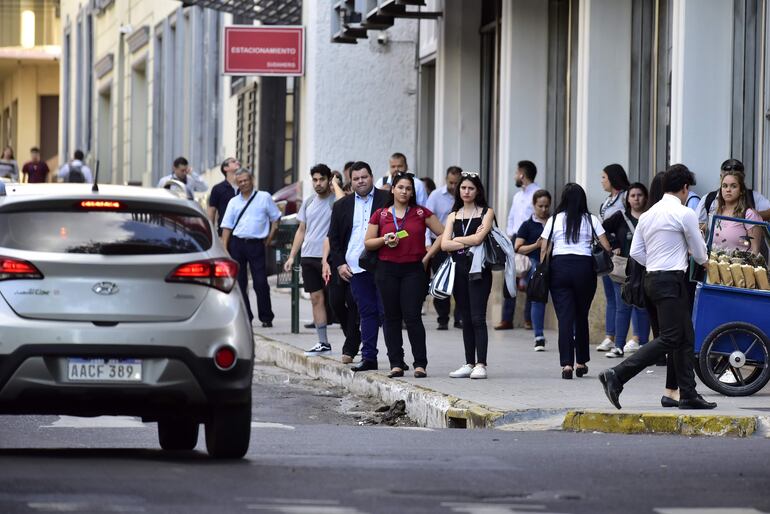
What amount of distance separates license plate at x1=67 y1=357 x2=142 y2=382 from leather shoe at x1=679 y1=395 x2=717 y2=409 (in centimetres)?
443

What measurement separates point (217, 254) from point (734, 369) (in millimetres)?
5168

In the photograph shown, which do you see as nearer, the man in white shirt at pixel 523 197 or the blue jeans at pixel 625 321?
the blue jeans at pixel 625 321

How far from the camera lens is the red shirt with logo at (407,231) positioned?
15.0m

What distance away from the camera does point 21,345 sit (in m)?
9.32

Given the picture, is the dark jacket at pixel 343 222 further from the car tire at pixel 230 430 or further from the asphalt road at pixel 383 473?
the car tire at pixel 230 430

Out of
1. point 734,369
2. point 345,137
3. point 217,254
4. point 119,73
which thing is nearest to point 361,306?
point 734,369

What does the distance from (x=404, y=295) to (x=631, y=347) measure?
321 centimetres

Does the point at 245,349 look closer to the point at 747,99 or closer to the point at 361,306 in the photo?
the point at 361,306

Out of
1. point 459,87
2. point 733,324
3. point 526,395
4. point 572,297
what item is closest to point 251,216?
point 459,87

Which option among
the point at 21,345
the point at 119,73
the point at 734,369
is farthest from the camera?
the point at 119,73

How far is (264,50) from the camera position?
27438 millimetres

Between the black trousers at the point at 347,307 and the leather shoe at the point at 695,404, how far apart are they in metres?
4.87

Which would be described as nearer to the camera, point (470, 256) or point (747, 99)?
point (470, 256)

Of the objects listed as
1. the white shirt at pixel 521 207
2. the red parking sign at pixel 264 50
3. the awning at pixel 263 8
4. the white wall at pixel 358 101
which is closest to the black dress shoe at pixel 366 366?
the white shirt at pixel 521 207
